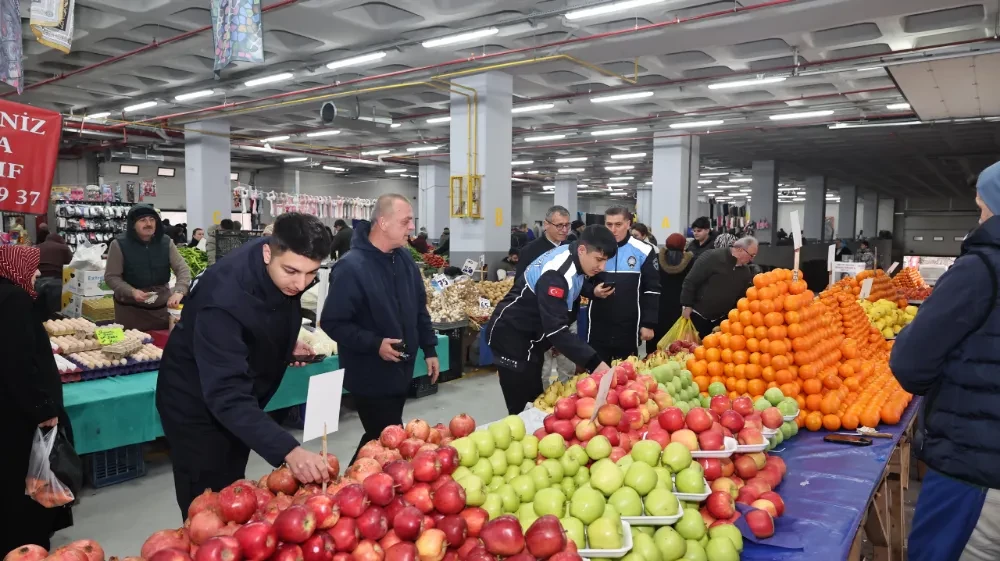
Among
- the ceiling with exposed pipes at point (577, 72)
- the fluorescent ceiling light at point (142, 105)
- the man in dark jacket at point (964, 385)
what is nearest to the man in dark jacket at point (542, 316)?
the man in dark jacket at point (964, 385)

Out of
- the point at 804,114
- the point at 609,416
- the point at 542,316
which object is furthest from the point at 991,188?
the point at 804,114

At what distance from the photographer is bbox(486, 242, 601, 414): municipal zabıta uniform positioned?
3.29 metres

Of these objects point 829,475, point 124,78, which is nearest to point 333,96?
point 124,78

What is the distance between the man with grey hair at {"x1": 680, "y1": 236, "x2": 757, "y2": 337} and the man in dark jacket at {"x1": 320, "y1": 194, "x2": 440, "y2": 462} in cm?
323

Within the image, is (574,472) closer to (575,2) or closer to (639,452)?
(639,452)

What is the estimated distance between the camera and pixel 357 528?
1.47m

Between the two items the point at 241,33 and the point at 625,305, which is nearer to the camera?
the point at 625,305

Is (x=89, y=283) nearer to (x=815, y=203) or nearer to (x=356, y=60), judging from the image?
(x=356, y=60)

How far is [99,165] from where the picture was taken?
70.1ft

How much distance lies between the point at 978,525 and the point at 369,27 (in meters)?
8.95

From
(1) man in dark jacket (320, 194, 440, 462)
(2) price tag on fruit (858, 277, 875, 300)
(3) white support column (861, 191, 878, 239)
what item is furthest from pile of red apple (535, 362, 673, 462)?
(3) white support column (861, 191, 878, 239)

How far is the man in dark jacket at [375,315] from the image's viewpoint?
3.09 metres

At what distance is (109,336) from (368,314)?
2.62 metres

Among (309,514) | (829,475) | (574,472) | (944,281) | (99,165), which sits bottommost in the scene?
(829,475)
